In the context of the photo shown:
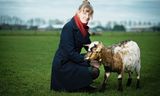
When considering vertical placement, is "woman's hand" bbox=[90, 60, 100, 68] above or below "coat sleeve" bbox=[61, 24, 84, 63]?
below

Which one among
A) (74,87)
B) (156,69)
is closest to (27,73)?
(74,87)

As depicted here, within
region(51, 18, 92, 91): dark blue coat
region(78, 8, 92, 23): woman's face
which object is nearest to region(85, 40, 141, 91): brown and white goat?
region(51, 18, 92, 91): dark blue coat

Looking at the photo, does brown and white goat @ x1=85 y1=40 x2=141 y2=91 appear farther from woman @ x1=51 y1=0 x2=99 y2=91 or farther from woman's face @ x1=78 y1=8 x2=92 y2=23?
woman's face @ x1=78 y1=8 x2=92 y2=23

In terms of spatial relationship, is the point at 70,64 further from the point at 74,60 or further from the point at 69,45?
the point at 69,45

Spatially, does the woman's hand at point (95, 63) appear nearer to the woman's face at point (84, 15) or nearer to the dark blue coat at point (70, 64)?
the dark blue coat at point (70, 64)

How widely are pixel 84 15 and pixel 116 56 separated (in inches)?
58.9

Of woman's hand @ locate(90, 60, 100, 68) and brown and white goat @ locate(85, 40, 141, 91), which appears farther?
woman's hand @ locate(90, 60, 100, 68)

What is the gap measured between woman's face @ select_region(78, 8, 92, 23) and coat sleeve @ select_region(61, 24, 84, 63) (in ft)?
1.32

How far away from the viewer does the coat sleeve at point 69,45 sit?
9.42 meters

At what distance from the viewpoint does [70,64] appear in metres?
9.61

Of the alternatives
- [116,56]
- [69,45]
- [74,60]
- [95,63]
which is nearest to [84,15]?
[69,45]

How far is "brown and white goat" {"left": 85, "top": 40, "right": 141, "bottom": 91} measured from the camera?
930 cm

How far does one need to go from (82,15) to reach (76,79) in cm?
175

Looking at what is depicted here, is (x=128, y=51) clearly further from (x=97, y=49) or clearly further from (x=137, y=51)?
(x=97, y=49)
